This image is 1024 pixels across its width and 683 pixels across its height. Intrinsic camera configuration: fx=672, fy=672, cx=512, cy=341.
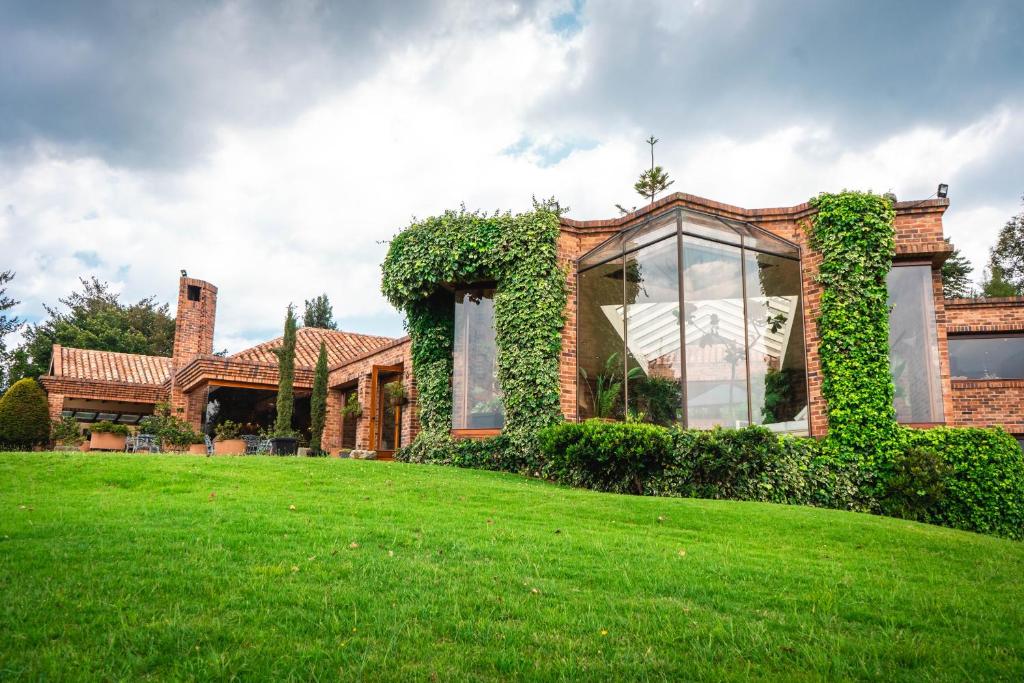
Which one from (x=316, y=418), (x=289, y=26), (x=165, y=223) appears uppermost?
(x=289, y=26)

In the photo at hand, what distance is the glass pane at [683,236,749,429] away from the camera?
10852 mm

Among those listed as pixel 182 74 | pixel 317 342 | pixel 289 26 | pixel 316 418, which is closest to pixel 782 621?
pixel 289 26

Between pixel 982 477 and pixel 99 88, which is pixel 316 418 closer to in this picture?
pixel 99 88

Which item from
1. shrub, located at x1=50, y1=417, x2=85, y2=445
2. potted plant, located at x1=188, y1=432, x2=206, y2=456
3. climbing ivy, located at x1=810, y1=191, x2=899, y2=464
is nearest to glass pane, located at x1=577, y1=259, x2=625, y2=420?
climbing ivy, located at x1=810, y1=191, x2=899, y2=464

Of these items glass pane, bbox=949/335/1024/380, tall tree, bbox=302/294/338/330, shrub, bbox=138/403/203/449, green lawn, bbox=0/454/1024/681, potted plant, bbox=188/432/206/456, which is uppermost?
tall tree, bbox=302/294/338/330

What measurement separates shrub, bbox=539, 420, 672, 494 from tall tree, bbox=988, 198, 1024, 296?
2524 centimetres

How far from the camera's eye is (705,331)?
11141 millimetres

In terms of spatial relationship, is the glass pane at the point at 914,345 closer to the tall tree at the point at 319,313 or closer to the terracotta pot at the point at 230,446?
the terracotta pot at the point at 230,446

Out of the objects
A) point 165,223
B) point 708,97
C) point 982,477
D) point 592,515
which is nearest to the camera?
point 592,515

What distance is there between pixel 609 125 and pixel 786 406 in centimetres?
670

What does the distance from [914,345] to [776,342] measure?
7.73 ft

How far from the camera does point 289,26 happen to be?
36.6 feet

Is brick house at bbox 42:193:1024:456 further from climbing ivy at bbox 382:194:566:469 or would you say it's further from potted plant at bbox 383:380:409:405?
potted plant at bbox 383:380:409:405

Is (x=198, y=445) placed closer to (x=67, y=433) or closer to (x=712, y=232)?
(x=67, y=433)
